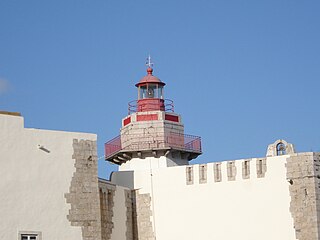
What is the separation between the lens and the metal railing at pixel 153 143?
37.9m

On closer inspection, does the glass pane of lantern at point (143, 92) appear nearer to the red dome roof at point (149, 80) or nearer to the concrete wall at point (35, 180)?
the red dome roof at point (149, 80)

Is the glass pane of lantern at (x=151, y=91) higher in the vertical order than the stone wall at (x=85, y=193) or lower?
higher

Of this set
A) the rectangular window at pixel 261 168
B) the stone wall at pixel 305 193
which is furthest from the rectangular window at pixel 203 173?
the stone wall at pixel 305 193

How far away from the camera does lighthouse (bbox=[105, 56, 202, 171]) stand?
37.9 meters

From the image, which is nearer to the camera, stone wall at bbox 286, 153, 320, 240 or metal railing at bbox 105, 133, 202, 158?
stone wall at bbox 286, 153, 320, 240

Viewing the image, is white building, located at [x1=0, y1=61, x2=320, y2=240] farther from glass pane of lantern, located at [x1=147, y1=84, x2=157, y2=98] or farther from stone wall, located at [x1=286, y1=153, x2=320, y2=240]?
glass pane of lantern, located at [x1=147, y1=84, x2=157, y2=98]

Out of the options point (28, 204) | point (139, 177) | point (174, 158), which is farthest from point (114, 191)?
point (174, 158)

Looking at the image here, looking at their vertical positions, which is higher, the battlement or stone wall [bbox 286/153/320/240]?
the battlement

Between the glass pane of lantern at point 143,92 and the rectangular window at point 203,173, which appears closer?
the rectangular window at point 203,173

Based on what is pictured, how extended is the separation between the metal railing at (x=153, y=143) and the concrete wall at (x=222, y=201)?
4.11 m

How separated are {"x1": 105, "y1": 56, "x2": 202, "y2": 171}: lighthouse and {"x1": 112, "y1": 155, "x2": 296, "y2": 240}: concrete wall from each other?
413cm

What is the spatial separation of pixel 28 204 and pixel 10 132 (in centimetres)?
209

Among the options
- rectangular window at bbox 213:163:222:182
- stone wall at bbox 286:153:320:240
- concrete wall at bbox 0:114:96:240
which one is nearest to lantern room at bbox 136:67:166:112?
rectangular window at bbox 213:163:222:182

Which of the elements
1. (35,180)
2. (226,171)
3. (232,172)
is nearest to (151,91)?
(226,171)
